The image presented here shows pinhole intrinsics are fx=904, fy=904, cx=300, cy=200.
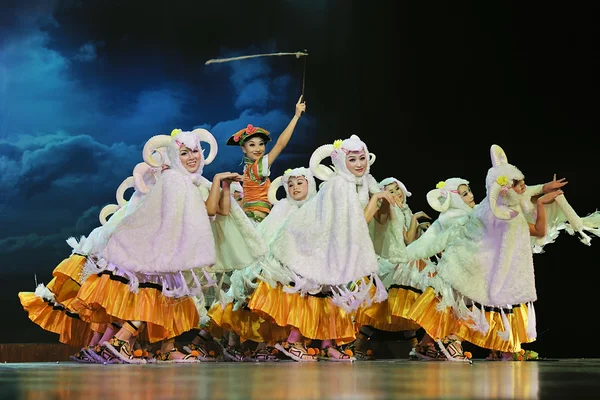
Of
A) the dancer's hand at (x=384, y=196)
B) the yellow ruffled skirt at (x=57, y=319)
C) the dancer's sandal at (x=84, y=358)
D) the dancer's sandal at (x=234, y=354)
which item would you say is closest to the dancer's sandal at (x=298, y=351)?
the dancer's sandal at (x=234, y=354)

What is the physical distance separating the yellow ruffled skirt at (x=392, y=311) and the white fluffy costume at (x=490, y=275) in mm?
319

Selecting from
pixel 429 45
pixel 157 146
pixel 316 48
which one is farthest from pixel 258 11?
pixel 157 146

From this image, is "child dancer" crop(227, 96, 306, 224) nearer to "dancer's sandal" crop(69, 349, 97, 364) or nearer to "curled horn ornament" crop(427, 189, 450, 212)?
"curled horn ornament" crop(427, 189, 450, 212)

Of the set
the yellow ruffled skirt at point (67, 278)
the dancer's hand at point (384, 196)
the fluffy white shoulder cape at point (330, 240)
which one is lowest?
the yellow ruffled skirt at point (67, 278)

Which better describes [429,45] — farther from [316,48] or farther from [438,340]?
[438,340]

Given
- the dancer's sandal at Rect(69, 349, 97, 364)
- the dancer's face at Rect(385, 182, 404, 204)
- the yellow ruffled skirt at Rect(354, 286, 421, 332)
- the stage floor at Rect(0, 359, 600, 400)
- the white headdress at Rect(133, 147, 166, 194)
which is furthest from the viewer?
the dancer's face at Rect(385, 182, 404, 204)

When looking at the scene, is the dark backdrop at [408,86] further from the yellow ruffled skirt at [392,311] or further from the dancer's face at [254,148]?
the dancer's face at [254,148]

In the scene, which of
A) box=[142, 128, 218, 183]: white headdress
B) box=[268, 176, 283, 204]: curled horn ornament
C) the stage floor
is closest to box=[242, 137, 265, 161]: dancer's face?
box=[268, 176, 283, 204]: curled horn ornament

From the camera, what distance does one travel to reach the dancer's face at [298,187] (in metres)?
6.57

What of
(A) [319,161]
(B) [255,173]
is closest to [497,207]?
(A) [319,161]

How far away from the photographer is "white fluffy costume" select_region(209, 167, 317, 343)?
6.09m

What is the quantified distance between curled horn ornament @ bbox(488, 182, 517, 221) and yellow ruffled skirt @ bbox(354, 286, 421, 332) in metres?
0.95

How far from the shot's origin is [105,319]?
18.5 feet

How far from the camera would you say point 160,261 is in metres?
5.41
